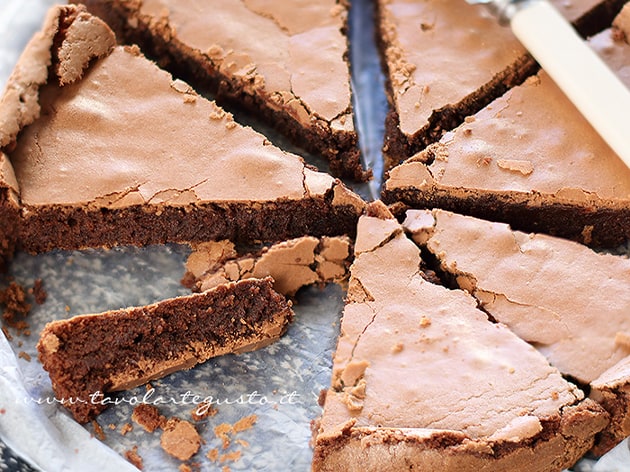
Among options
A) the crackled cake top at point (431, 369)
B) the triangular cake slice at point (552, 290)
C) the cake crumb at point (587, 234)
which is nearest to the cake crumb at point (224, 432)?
the crackled cake top at point (431, 369)

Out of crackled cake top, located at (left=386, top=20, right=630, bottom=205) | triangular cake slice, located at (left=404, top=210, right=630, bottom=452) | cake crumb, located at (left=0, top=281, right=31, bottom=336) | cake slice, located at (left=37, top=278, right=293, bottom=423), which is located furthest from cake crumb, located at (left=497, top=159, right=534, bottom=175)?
cake crumb, located at (left=0, top=281, right=31, bottom=336)

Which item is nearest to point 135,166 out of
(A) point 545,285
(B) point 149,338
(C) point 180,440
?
(B) point 149,338

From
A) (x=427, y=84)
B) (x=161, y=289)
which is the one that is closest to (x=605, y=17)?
(x=427, y=84)

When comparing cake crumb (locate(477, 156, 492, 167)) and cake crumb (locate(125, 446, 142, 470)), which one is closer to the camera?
cake crumb (locate(125, 446, 142, 470))

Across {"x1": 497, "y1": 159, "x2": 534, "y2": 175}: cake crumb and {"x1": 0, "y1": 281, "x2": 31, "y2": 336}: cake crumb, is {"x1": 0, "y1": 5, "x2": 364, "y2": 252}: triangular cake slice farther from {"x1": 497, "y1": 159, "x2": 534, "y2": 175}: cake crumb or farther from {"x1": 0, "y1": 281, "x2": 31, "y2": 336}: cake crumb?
{"x1": 497, "y1": 159, "x2": 534, "y2": 175}: cake crumb

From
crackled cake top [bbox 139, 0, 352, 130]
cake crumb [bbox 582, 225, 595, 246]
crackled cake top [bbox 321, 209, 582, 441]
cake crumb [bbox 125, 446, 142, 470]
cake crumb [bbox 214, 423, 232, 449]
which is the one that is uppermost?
crackled cake top [bbox 139, 0, 352, 130]
